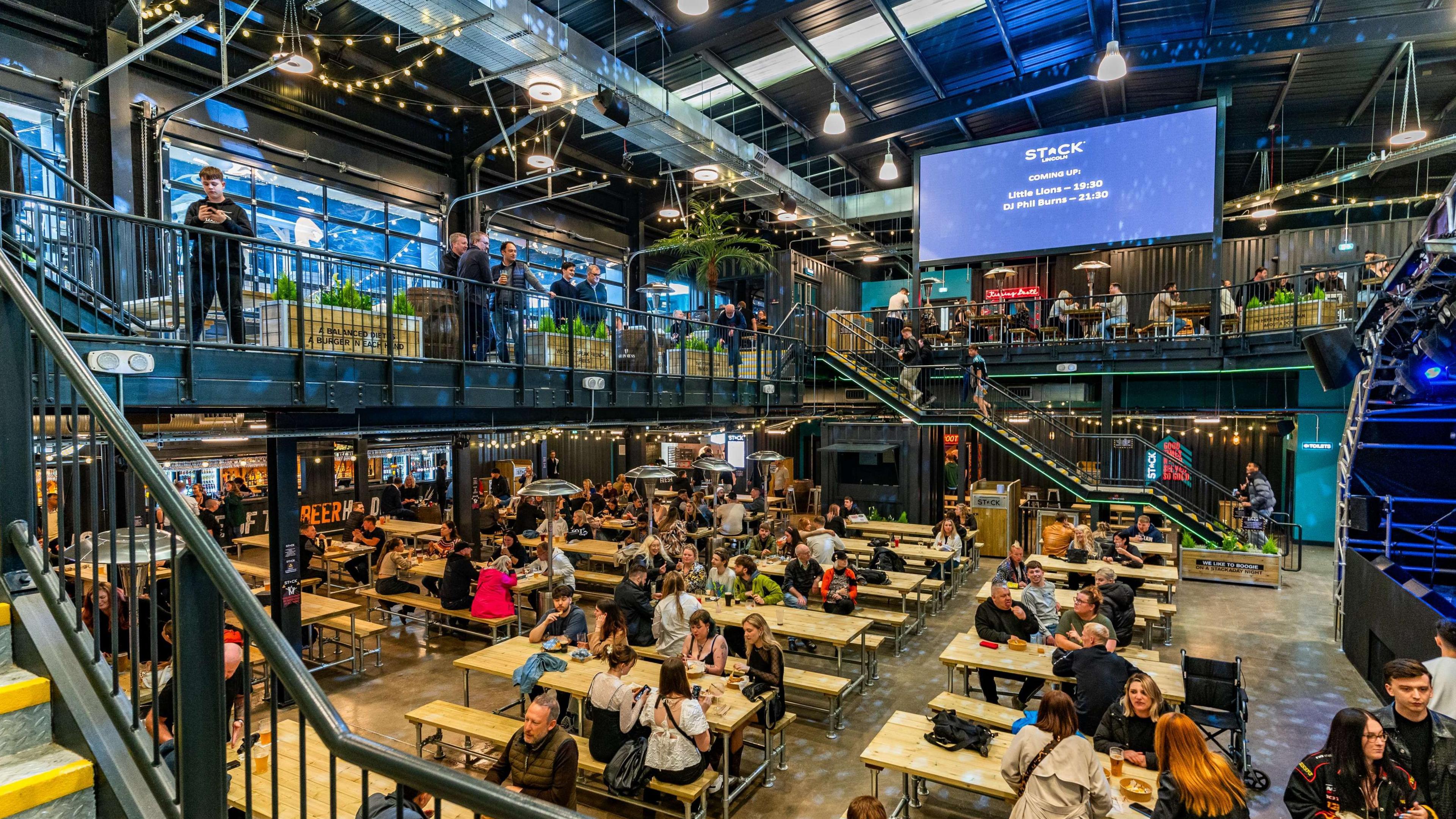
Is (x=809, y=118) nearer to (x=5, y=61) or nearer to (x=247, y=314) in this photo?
(x=247, y=314)

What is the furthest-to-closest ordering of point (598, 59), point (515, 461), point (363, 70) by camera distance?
point (515, 461) → point (363, 70) → point (598, 59)

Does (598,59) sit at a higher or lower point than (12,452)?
higher

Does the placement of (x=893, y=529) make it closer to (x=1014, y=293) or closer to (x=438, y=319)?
(x=438, y=319)

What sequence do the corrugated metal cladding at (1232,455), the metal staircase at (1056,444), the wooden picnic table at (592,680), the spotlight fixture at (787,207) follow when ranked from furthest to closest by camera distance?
the corrugated metal cladding at (1232,455) → the spotlight fixture at (787,207) → the metal staircase at (1056,444) → the wooden picnic table at (592,680)

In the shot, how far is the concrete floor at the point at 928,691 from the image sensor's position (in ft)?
21.2

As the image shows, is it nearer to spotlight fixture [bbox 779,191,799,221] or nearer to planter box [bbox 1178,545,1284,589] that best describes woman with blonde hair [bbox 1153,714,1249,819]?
planter box [bbox 1178,545,1284,589]

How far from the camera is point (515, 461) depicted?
69.1 feet

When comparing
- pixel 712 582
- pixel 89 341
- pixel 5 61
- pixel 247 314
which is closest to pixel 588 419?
pixel 712 582

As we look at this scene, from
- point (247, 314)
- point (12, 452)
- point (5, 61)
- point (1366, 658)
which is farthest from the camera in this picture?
point (5, 61)

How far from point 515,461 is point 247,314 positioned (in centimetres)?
1329

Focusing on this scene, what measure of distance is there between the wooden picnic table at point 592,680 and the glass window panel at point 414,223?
10246mm

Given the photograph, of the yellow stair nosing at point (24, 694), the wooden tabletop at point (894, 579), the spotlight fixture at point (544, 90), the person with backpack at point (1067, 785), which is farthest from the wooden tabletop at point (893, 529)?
the yellow stair nosing at point (24, 694)

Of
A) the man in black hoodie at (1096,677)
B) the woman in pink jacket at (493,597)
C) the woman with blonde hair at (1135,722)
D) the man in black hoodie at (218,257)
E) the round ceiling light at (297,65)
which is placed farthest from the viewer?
the woman in pink jacket at (493,597)

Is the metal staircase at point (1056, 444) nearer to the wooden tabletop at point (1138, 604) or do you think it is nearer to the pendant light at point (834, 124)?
the wooden tabletop at point (1138, 604)
